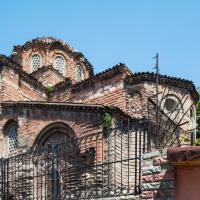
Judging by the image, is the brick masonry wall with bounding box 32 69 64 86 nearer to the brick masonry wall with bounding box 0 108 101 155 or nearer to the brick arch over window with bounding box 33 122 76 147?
the brick masonry wall with bounding box 0 108 101 155

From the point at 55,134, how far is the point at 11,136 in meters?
2.42

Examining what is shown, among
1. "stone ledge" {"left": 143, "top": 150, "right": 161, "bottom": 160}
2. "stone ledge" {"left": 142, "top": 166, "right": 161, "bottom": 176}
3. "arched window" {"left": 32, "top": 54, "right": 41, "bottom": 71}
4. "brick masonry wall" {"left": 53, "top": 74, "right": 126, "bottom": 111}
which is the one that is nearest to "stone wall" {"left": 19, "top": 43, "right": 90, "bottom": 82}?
"arched window" {"left": 32, "top": 54, "right": 41, "bottom": 71}

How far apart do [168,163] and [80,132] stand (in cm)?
1193

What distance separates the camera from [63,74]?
1143 inches

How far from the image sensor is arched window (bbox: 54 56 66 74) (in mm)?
29244

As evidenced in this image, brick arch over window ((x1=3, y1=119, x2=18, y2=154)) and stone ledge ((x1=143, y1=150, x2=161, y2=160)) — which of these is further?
brick arch over window ((x1=3, y1=119, x2=18, y2=154))

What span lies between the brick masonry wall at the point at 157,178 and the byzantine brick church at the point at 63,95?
29.8ft

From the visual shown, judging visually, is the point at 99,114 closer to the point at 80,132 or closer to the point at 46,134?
the point at 80,132

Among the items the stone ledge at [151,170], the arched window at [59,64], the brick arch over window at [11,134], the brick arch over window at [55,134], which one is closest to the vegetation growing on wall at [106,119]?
the brick arch over window at [55,134]

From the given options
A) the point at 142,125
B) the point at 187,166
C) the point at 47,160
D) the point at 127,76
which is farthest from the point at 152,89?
the point at 187,166

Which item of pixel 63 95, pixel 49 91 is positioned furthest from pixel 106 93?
pixel 49 91

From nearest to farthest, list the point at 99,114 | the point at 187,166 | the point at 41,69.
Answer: the point at 187,166 → the point at 99,114 → the point at 41,69

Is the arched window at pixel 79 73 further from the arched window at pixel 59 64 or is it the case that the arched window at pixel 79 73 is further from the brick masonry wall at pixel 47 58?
the arched window at pixel 59 64

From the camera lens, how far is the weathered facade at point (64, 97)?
19109mm
